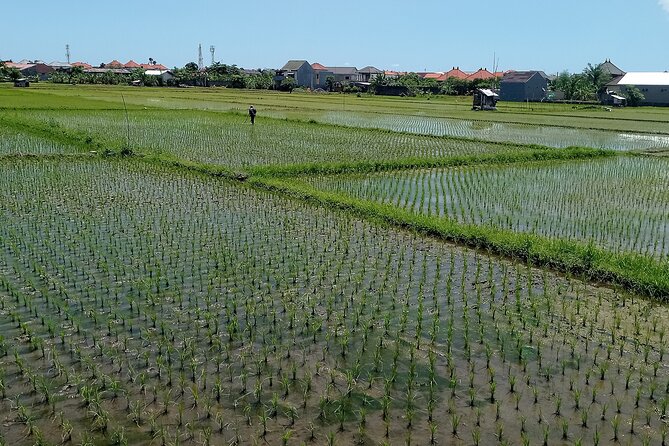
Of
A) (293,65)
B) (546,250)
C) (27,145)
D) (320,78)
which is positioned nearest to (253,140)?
(27,145)

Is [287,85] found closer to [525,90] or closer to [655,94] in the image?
[525,90]

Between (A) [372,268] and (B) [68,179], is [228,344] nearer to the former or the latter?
(A) [372,268]

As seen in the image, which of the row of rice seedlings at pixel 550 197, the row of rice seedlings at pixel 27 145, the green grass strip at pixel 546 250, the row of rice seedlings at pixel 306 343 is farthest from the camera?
the row of rice seedlings at pixel 27 145

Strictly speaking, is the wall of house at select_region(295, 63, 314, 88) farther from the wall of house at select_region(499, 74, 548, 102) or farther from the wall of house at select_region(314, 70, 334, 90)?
the wall of house at select_region(499, 74, 548, 102)

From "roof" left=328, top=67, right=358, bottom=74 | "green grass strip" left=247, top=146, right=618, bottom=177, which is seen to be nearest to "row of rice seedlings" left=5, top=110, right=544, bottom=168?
"green grass strip" left=247, top=146, right=618, bottom=177

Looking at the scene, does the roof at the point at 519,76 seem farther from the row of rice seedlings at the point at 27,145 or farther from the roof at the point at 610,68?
the row of rice seedlings at the point at 27,145

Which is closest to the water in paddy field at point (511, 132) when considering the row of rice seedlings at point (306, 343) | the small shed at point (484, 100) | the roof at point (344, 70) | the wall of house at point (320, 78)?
the small shed at point (484, 100)
